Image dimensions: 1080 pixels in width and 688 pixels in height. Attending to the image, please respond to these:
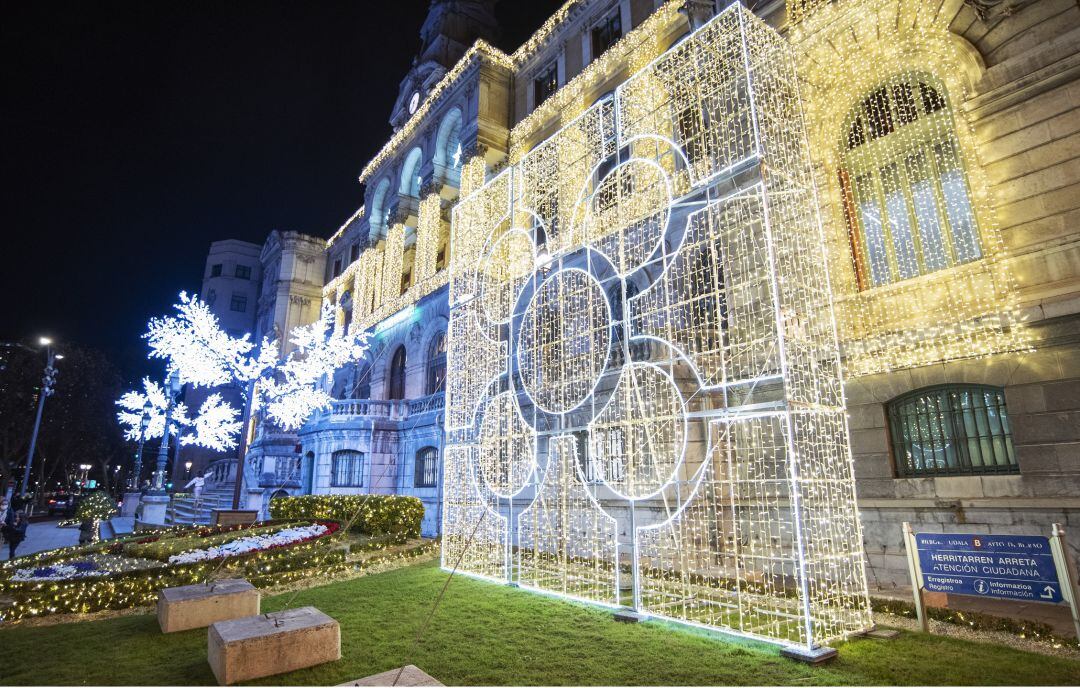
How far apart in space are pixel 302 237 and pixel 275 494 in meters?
22.8

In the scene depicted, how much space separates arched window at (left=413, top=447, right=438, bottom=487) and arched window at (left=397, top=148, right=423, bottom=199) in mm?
15426

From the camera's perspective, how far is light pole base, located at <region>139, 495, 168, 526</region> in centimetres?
2556

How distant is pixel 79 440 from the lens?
42.6m

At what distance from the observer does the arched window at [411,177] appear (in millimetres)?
32031

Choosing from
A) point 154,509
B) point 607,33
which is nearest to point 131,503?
point 154,509

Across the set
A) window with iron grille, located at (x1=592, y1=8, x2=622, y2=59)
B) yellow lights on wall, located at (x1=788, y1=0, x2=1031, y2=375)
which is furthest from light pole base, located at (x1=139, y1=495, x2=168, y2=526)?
yellow lights on wall, located at (x1=788, y1=0, x2=1031, y2=375)

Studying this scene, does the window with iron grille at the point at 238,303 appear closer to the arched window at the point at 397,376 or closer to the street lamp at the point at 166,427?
the street lamp at the point at 166,427

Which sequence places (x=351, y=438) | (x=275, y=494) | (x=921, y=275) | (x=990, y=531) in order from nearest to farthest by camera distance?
(x=990, y=531)
(x=921, y=275)
(x=351, y=438)
(x=275, y=494)

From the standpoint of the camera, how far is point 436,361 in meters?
27.8

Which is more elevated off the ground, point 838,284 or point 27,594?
point 838,284

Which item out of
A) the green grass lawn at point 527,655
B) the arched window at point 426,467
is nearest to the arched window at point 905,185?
the green grass lawn at point 527,655

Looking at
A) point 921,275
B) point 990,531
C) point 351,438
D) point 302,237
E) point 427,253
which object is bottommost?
→ point 990,531

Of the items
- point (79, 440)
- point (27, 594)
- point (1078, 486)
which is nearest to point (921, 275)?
point (1078, 486)

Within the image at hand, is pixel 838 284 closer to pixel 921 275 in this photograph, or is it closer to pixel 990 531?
pixel 921 275
